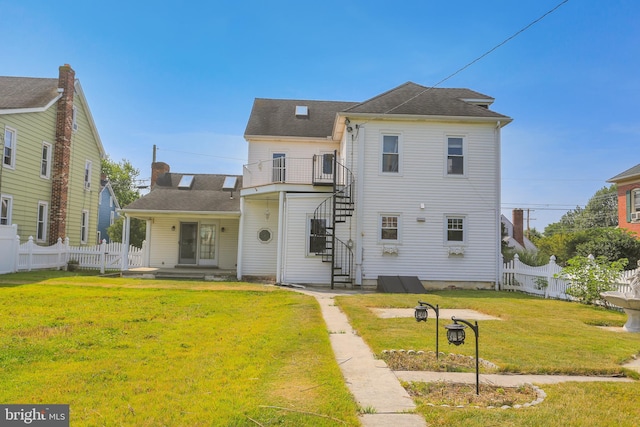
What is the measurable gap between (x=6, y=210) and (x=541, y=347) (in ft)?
61.9

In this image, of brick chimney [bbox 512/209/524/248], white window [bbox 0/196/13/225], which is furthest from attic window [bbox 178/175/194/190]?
brick chimney [bbox 512/209/524/248]

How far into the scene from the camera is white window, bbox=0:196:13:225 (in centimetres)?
1670

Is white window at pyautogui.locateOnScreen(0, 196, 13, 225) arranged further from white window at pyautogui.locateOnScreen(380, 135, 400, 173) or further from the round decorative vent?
white window at pyautogui.locateOnScreen(380, 135, 400, 173)

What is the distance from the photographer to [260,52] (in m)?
14.5

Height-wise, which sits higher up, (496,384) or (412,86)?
(412,86)

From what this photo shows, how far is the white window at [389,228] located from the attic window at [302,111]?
277 inches

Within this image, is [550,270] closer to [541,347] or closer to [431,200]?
[431,200]

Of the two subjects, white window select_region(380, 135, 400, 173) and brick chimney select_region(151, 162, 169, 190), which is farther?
brick chimney select_region(151, 162, 169, 190)

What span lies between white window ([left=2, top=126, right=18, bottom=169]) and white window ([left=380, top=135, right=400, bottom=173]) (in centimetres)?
1429

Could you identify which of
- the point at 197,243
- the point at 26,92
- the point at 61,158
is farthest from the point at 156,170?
the point at 26,92

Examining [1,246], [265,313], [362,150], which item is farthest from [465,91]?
[1,246]

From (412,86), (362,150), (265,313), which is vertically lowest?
(265,313)

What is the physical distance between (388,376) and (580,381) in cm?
201

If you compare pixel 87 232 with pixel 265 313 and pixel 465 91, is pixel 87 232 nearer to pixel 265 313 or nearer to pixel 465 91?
pixel 265 313
